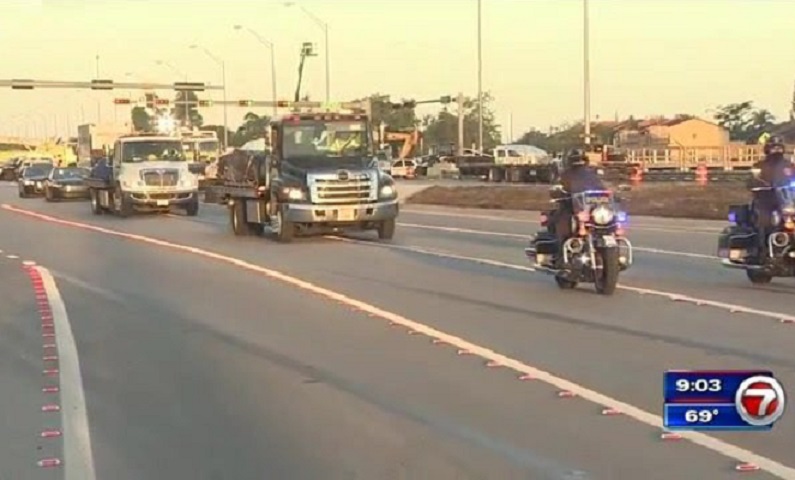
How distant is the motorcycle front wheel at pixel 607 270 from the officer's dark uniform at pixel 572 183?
23.5 inches

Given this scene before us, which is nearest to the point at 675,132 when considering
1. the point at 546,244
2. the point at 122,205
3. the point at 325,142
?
the point at 122,205

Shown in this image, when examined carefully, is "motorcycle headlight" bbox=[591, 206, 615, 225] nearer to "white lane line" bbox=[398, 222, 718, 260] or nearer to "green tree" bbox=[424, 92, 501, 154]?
"white lane line" bbox=[398, 222, 718, 260]

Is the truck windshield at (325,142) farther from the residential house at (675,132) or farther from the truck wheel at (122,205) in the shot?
the residential house at (675,132)

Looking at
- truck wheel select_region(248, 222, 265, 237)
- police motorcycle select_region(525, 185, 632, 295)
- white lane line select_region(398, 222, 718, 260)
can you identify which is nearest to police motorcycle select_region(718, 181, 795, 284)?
police motorcycle select_region(525, 185, 632, 295)

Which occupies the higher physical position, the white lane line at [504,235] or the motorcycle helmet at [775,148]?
the motorcycle helmet at [775,148]

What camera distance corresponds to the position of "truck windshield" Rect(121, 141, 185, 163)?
41812 millimetres

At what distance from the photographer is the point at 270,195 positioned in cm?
2808

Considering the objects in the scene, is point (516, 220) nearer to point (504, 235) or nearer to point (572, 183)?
point (504, 235)

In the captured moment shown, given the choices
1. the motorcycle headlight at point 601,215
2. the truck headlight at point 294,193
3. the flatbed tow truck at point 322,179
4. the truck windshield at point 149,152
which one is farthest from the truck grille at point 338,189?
the truck windshield at point 149,152

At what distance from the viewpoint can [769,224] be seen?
1609 cm

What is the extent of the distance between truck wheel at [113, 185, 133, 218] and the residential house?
68.4 metres

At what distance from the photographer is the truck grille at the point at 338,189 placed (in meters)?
26.9

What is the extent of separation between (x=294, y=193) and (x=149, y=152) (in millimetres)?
15974

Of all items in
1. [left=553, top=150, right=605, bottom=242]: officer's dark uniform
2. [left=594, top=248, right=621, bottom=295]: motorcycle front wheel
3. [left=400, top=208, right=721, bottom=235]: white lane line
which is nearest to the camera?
[left=594, top=248, right=621, bottom=295]: motorcycle front wheel
